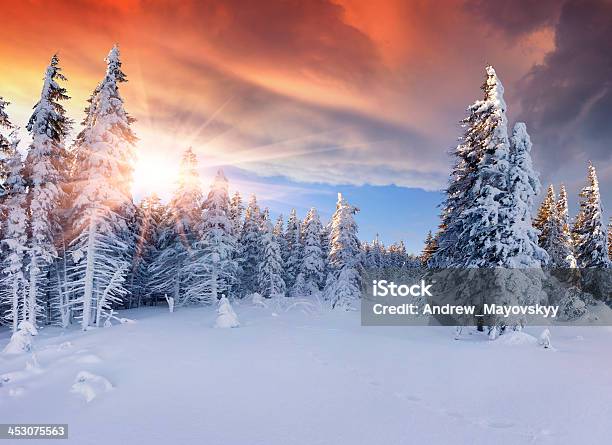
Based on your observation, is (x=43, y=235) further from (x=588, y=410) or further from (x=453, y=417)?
(x=588, y=410)

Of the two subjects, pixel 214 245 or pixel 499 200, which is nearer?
pixel 499 200

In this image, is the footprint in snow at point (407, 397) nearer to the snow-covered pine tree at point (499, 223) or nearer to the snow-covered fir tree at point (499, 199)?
the snow-covered pine tree at point (499, 223)

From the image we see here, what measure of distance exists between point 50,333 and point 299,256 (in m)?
37.9

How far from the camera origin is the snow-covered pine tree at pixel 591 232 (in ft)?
106

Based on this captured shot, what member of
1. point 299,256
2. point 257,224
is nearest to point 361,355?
point 257,224

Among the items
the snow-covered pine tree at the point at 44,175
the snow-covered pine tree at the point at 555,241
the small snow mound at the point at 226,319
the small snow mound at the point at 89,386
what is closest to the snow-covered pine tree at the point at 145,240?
the snow-covered pine tree at the point at 44,175

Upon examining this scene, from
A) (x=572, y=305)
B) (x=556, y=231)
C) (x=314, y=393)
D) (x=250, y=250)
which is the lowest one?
(x=314, y=393)

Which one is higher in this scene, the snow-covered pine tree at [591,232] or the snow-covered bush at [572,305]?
the snow-covered pine tree at [591,232]

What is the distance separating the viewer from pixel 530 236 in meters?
17.2

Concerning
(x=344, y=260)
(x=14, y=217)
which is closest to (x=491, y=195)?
(x=344, y=260)

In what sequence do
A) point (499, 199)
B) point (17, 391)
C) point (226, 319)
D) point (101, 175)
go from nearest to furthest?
point (17, 391)
point (499, 199)
point (226, 319)
point (101, 175)

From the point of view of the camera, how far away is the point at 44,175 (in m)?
21.3

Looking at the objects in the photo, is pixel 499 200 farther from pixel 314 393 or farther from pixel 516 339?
pixel 314 393

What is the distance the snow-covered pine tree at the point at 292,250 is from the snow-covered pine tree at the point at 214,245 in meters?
19.8
